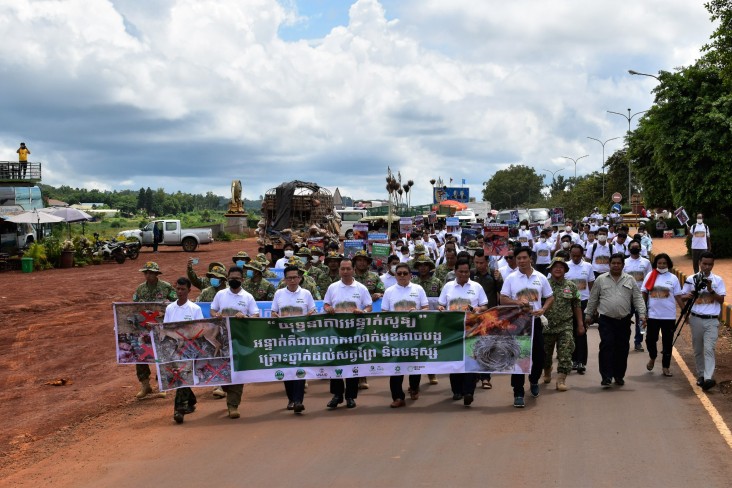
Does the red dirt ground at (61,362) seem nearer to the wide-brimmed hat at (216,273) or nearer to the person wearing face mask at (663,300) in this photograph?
the person wearing face mask at (663,300)

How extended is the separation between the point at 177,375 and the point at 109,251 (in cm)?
3075

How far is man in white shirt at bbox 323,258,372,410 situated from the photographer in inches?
167

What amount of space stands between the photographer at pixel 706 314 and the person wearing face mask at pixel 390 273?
449cm

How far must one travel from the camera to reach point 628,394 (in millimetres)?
10477

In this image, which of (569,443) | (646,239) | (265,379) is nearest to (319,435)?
(265,379)

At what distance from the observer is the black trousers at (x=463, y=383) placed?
33.3ft

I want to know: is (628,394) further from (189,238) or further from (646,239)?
(189,238)

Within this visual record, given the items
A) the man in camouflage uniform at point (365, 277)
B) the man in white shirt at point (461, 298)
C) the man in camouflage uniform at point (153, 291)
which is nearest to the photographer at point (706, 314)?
the man in white shirt at point (461, 298)

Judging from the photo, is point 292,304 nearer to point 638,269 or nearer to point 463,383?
point 463,383

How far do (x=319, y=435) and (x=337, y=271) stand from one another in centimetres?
434

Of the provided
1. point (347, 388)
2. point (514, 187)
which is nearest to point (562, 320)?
point (347, 388)

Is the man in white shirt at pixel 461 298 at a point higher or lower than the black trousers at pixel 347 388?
higher

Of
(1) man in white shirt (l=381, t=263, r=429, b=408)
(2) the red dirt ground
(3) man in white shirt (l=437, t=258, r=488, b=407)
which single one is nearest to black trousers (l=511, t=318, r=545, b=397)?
(3) man in white shirt (l=437, t=258, r=488, b=407)

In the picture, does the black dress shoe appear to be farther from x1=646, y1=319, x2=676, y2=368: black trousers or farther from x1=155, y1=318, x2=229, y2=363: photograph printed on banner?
x1=646, y1=319, x2=676, y2=368: black trousers
